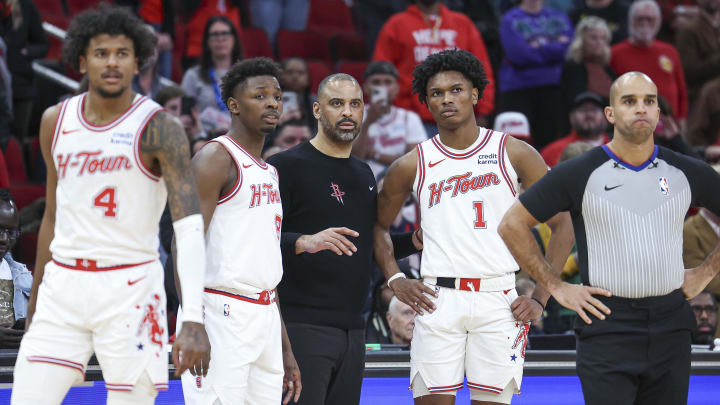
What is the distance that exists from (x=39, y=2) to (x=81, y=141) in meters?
6.76

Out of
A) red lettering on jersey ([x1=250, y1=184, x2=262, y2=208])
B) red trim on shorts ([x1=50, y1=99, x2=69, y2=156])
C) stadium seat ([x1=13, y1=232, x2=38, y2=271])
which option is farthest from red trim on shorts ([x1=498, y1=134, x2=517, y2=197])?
stadium seat ([x1=13, y1=232, x2=38, y2=271])

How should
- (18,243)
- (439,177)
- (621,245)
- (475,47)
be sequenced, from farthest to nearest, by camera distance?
(475,47), (18,243), (439,177), (621,245)

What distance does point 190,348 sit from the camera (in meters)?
3.61

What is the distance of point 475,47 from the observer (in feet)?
31.2

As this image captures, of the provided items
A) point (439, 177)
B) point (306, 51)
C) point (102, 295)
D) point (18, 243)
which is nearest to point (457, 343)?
point (439, 177)

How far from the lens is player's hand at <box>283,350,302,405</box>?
4609mm

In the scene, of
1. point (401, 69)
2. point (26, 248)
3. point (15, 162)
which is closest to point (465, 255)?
point (26, 248)

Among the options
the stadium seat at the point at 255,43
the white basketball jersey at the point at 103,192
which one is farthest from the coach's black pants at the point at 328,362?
the stadium seat at the point at 255,43

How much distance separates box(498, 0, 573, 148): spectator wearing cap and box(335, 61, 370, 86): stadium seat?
1.45 metres

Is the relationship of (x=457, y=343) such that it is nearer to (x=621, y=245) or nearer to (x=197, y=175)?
(x=621, y=245)

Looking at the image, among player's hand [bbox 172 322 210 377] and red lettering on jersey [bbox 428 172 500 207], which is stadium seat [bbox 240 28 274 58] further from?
player's hand [bbox 172 322 210 377]

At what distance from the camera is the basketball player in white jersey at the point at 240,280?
4277 millimetres

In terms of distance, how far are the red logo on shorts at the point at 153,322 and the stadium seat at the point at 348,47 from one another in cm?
754

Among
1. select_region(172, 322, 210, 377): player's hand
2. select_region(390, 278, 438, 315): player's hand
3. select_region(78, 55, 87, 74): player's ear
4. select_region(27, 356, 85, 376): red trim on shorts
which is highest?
select_region(78, 55, 87, 74): player's ear
